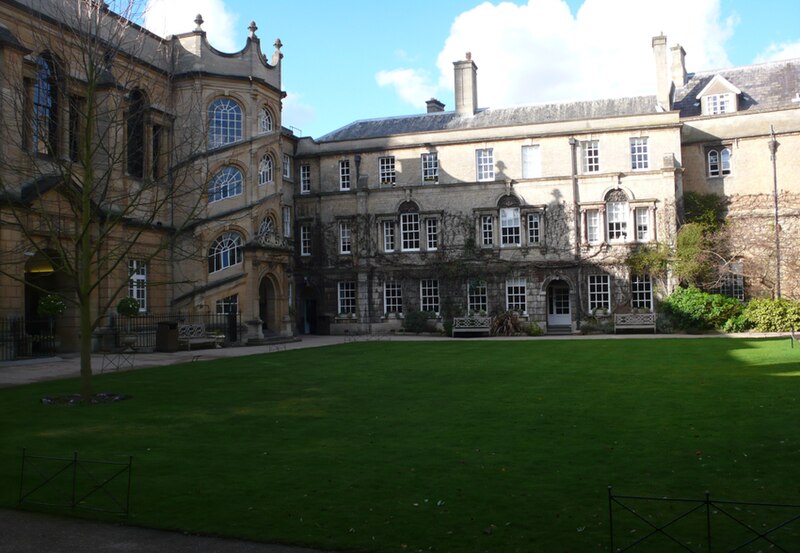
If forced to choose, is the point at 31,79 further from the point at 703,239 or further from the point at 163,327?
the point at 703,239

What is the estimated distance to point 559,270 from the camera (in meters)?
37.2

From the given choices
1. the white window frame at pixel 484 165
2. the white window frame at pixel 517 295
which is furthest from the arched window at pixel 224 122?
the white window frame at pixel 517 295

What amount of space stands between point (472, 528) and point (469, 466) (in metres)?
2.12

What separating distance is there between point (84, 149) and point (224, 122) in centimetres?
1731

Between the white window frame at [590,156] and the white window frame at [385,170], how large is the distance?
1030 centimetres

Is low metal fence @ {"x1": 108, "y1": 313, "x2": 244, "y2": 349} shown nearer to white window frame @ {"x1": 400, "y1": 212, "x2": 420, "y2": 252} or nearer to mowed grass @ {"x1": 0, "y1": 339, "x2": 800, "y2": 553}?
white window frame @ {"x1": 400, "y1": 212, "x2": 420, "y2": 252}

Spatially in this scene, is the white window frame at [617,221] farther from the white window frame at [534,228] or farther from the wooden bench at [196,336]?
the wooden bench at [196,336]

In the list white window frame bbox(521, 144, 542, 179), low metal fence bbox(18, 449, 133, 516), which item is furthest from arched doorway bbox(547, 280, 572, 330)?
low metal fence bbox(18, 449, 133, 516)

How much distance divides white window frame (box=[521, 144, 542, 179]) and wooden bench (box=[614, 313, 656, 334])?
866cm

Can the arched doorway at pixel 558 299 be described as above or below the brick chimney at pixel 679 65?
below

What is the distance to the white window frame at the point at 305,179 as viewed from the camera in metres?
41.7

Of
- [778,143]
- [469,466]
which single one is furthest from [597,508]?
Answer: [778,143]

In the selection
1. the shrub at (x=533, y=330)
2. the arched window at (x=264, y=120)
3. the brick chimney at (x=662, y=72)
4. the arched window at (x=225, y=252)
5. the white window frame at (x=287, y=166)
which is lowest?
the shrub at (x=533, y=330)

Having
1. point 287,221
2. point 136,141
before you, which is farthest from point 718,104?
point 136,141
